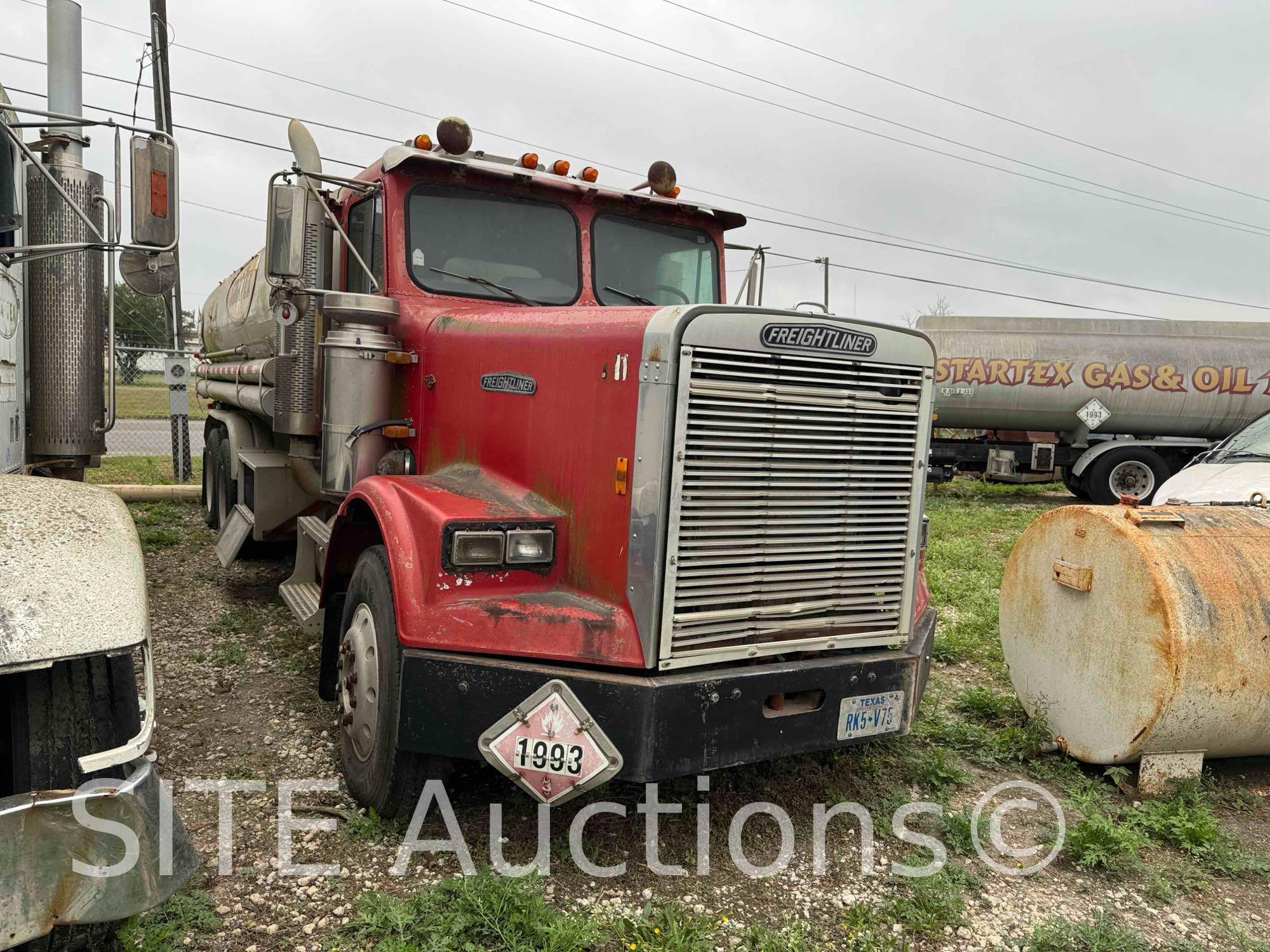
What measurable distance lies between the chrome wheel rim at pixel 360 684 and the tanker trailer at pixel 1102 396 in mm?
13266

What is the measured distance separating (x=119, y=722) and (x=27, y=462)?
3.21 metres

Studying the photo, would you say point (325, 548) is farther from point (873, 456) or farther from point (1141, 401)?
point (1141, 401)

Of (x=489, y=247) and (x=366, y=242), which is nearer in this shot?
(x=489, y=247)

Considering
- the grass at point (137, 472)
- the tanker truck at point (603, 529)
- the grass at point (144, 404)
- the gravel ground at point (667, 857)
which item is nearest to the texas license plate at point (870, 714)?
the tanker truck at point (603, 529)

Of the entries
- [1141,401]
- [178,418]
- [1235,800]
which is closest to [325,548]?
[1235,800]

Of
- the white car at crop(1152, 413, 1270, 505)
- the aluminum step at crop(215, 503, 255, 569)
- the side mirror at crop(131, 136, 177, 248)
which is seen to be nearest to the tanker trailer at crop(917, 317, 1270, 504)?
the white car at crop(1152, 413, 1270, 505)

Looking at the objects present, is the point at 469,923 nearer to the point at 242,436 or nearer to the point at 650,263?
the point at 650,263

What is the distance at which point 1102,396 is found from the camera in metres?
15.4

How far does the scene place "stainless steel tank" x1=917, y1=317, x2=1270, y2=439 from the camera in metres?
15.4

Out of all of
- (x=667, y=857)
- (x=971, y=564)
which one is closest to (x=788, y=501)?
(x=667, y=857)

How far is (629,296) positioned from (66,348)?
9.51 feet

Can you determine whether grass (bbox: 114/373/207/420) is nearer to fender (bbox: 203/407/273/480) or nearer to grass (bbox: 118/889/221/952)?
fender (bbox: 203/407/273/480)

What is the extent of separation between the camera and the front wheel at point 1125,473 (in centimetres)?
1547

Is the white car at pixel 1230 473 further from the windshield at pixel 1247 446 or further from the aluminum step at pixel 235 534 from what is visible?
the aluminum step at pixel 235 534
